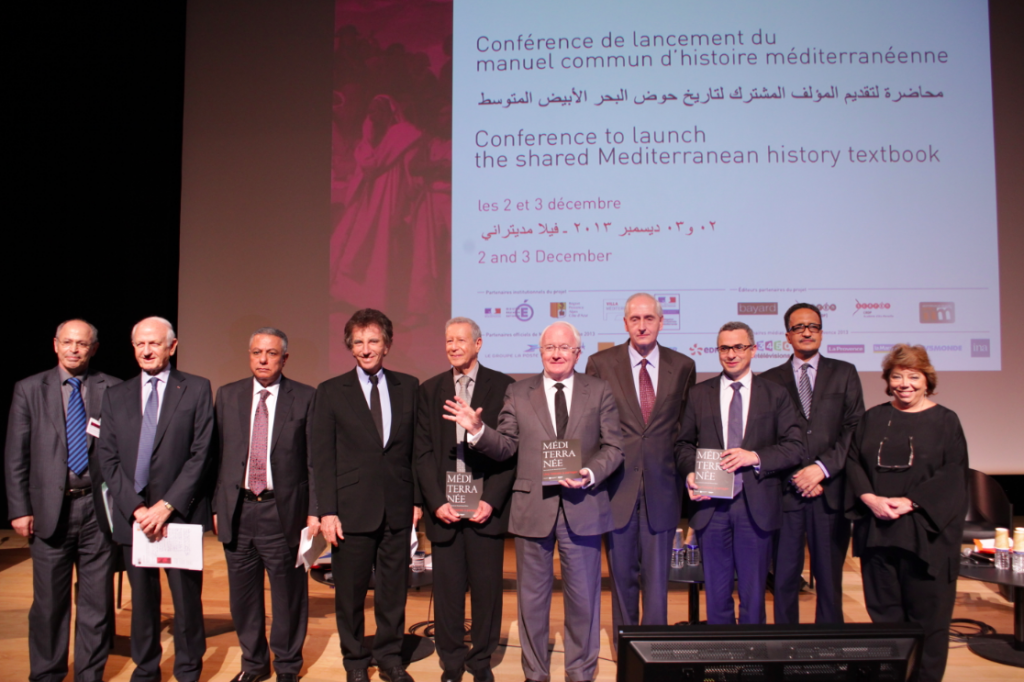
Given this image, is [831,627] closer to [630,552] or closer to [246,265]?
[630,552]

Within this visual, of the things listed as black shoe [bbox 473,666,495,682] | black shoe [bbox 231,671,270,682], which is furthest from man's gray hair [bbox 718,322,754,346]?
black shoe [bbox 231,671,270,682]

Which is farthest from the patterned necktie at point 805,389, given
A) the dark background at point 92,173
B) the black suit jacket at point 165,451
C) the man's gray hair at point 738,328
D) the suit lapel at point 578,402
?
the dark background at point 92,173

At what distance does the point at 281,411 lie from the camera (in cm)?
299

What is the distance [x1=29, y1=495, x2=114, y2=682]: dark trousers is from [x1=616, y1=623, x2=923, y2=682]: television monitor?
2.53 meters

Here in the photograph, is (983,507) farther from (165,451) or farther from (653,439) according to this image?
(165,451)

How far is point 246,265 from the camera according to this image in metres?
5.04

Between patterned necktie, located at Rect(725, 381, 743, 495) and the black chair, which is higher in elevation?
patterned necktie, located at Rect(725, 381, 743, 495)

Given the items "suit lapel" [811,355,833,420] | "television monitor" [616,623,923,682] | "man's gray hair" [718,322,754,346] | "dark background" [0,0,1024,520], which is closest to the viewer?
"television monitor" [616,623,923,682]

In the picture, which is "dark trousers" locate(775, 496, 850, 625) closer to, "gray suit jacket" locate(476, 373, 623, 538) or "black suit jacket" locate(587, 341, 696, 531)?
"black suit jacket" locate(587, 341, 696, 531)

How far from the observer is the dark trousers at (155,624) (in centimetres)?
284

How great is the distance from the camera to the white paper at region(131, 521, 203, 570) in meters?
2.76

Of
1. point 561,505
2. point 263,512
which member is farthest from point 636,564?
point 263,512

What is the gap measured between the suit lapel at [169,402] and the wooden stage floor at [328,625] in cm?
117

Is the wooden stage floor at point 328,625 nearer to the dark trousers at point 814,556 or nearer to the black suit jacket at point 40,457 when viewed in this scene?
the dark trousers at point 814,556
